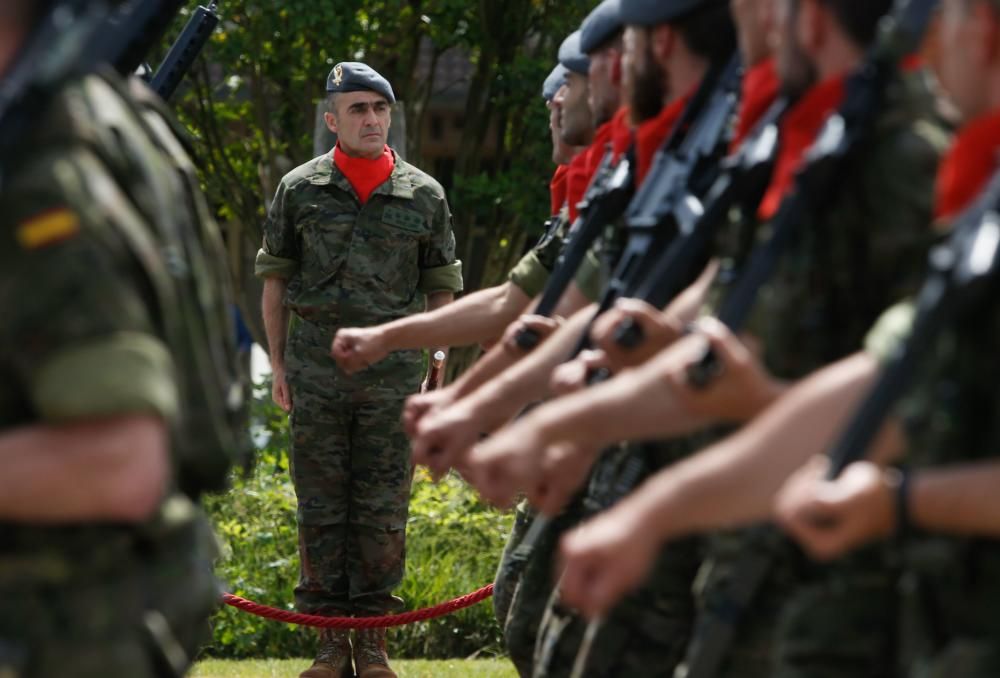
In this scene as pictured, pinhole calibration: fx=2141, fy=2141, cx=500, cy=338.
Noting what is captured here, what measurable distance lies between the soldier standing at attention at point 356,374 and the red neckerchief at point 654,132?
3.97m

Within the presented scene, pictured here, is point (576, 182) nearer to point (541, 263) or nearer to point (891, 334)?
point (541, 263)

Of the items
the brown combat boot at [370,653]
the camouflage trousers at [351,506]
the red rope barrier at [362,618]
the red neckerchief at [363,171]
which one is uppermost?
the red neckerchief at [363,171]

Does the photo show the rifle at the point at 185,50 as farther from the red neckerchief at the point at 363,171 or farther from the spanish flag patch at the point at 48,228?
the spanish flag patch at the point at 48,228

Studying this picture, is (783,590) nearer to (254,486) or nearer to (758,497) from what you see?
(758,497)

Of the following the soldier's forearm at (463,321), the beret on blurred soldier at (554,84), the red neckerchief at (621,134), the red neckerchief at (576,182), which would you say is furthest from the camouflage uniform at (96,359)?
the beret on blurred soldier at (554,84)

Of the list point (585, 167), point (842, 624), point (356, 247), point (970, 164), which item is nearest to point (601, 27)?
point (585, 167)

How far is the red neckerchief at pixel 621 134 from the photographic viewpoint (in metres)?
5.32

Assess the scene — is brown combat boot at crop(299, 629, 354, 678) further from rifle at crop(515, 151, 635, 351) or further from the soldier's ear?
rifle at crop(515, 151, 635, 351)

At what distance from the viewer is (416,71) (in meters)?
17.7

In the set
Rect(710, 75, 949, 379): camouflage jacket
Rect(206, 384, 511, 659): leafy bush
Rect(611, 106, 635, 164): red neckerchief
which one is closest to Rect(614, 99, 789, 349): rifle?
Rect(710, 75, 949, 379): camouflage jacket

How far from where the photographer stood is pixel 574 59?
656cm

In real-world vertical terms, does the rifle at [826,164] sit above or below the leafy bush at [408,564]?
above

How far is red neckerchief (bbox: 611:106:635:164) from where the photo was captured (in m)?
5.32

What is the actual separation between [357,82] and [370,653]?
2445mm
